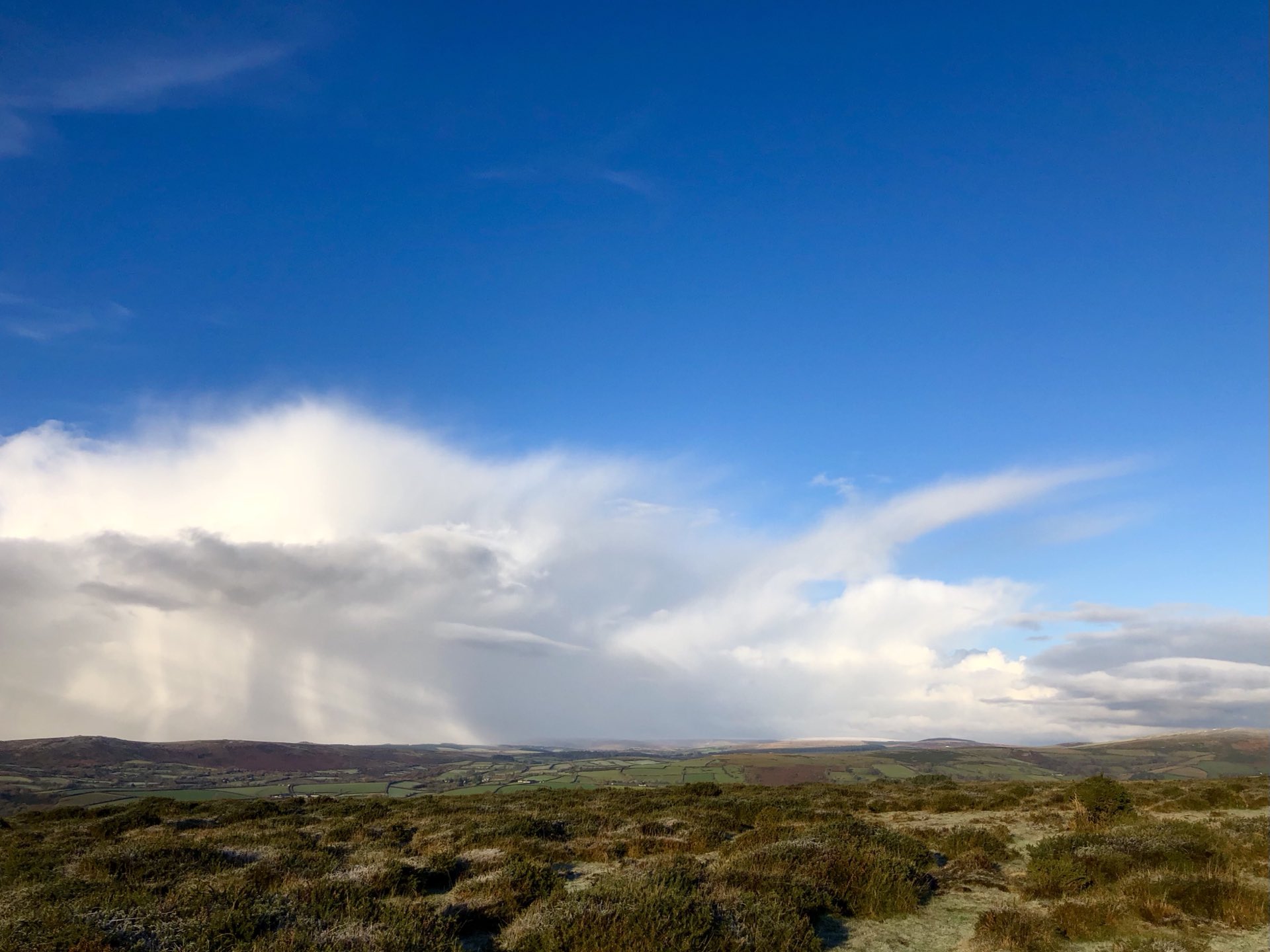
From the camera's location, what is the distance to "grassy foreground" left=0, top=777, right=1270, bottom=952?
9.03 metres

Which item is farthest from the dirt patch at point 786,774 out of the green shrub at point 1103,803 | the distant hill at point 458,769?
the green shrub at point 1103,803

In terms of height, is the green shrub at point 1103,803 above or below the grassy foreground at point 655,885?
below

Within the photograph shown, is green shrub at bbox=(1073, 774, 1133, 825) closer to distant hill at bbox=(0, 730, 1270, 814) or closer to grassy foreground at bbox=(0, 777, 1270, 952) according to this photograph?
grassy foreground at bbox=(0, 777, 1270, 952)

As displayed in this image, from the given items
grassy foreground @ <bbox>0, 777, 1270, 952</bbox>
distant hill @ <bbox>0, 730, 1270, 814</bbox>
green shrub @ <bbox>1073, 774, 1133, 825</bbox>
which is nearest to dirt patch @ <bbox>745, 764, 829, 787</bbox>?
distant hill @ <bbox>0, 730, 1270, 814</bbox>

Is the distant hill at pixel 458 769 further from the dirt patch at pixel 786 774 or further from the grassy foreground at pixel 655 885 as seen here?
the grassy foreground at pixel 655 885

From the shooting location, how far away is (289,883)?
11984mm

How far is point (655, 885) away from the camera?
34.8 ft

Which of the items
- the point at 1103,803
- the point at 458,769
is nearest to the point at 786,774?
the point at 1103,803

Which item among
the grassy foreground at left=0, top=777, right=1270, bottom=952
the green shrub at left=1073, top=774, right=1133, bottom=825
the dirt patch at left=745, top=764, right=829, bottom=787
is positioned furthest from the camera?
the dirt patch at left=745, top=764, right=829, bottom=787

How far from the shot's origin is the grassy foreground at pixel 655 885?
9.03 m

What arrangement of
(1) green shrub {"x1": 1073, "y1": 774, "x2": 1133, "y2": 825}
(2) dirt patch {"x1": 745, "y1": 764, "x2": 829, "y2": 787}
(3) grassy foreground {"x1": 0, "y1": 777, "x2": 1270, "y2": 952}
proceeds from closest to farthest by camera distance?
1. (3) grassy foreground {"x1": 0, "y1": 777, "x2": 1270, "y2": 952}
2. (1) green shrub {"x1": 1073, "y1": 774, "x2": 1133, "y2": 825}
3. (2) dirt patch {"x1": 745, "y1": 764, "x2": 829, "y2": 787}

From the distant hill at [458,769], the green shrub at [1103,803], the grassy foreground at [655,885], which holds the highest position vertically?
the grassy foreground at [655,885]

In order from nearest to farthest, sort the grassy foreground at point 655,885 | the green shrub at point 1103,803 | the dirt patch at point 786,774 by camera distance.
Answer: the grassy foreground at point 655,885 → the green shrub at point 1103,803 → the dirt patch at point 786,774

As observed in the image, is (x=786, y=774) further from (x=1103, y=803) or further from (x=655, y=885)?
(x=655, y=885)
